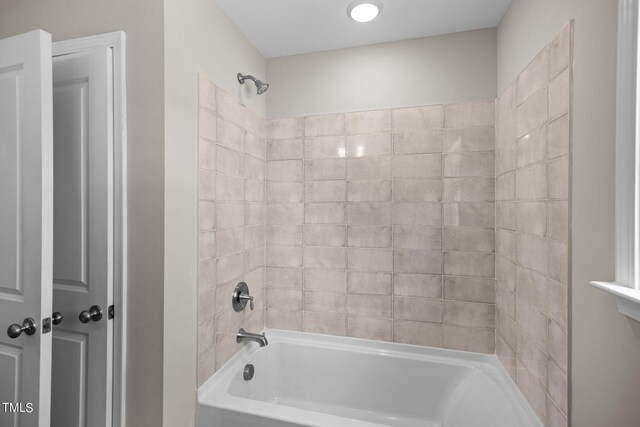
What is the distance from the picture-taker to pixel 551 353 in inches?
45.6

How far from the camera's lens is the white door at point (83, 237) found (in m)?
1.25

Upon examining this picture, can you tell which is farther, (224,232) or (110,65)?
(224,232)

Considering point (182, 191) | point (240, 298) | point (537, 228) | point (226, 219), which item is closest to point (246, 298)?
point (240, 298)

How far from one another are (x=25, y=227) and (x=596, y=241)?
191 centimetres

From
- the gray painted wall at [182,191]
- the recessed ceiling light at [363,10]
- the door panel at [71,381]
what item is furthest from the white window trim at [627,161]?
the door panel at [71,381]

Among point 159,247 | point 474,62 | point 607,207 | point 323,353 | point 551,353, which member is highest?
point 474,62

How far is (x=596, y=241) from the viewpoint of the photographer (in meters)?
0.91

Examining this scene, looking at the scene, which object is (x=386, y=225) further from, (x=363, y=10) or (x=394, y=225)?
(x=363, y=10)

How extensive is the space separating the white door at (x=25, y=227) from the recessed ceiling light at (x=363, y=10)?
1.31m

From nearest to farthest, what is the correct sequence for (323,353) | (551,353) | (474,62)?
1. (551,353)
2. (474,62)
3. (323,353)

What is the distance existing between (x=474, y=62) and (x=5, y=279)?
2477 millimetres

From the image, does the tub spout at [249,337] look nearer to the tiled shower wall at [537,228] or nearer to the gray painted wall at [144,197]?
the gray painted wall at [144,197]

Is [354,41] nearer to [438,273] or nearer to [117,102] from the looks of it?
[117,102]

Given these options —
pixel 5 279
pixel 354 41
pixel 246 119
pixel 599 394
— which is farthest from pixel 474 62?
pixel 5 279
